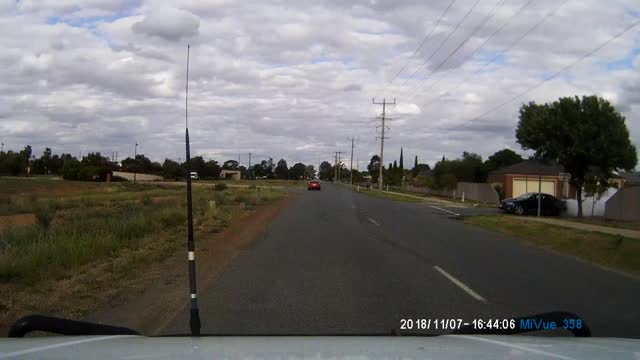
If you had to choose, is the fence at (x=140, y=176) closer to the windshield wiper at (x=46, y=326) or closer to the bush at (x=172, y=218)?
the bush at (x=172, y=218)

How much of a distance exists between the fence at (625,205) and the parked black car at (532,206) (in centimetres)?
315

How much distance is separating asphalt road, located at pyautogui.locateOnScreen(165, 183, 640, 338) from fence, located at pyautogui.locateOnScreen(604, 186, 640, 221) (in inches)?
629

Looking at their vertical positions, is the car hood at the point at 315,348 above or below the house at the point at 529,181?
below

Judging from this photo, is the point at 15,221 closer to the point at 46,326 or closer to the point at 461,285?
the point at 461,285

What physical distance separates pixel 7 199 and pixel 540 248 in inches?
1547

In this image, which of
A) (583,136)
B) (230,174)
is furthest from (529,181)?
(230,174)

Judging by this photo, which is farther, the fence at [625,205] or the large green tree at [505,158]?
the large green tree at [505,158]

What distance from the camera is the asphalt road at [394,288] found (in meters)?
8.12

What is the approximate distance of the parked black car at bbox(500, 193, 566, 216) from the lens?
3656cm

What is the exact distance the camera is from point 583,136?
3097 cm

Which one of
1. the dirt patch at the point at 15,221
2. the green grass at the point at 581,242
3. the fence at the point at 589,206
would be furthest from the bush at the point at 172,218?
the fence at the point at 589,206

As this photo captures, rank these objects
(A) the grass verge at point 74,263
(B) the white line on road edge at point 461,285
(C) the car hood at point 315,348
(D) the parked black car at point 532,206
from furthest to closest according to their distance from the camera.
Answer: (D) the parked black car at point 532,206 → (B) the white line on road edge at point 461,285 → (A) the grass verge at point 74,263 → (C) the car hood at point 315,348

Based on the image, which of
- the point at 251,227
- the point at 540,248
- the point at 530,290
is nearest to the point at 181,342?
the point at 530,290

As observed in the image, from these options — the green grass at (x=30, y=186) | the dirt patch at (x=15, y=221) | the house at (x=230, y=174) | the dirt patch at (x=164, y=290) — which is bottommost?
the dirt patch at (x=15, y=221)
